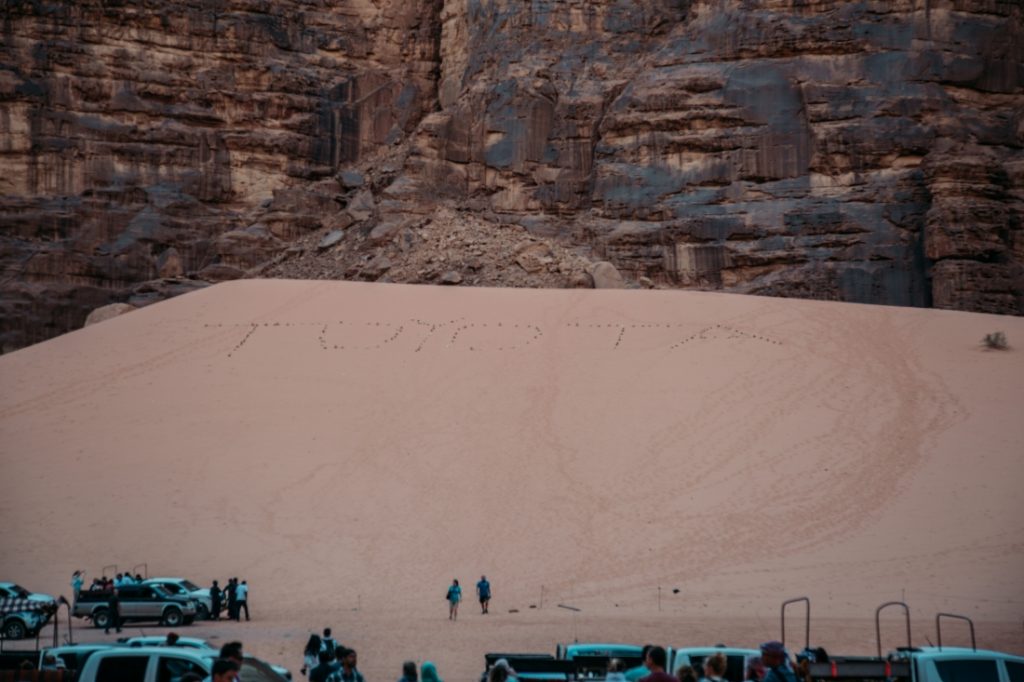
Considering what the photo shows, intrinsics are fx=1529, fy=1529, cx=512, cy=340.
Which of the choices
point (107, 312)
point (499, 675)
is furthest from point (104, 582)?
point (107, 312)

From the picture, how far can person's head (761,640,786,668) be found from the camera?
10.4 metres

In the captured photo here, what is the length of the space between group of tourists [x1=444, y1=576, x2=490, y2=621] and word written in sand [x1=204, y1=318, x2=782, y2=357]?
16236 mm

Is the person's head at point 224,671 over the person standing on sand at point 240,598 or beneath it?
over

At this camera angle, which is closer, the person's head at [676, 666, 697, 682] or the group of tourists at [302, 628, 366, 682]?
the person's head at [676, 666, 697, 682]

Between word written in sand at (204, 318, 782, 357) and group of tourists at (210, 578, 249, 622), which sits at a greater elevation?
word written in sand at (204, 318, 782, 357)

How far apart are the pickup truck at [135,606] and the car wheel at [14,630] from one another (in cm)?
122

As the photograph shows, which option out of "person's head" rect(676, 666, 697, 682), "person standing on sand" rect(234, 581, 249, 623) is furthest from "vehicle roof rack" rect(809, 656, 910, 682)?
"person standing on sand" rect(234, 581, 249, 623)

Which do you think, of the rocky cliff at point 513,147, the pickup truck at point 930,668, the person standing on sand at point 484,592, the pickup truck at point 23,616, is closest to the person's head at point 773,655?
the pickup truck at point 930,668

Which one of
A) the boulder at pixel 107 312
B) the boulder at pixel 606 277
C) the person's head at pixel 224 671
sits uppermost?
the boulder at pixel 606 277

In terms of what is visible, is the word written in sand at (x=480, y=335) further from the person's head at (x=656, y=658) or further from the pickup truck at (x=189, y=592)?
the person's head at (x=656, y=658)

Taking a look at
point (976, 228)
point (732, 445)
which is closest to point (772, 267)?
point (976, 228)

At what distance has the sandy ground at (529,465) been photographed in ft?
82.6

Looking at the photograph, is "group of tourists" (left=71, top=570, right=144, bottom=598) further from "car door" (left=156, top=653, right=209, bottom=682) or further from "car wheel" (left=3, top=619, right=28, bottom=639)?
"car door" (left=156, top=653, right=209, bottom=682)

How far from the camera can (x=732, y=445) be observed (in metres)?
33.2
